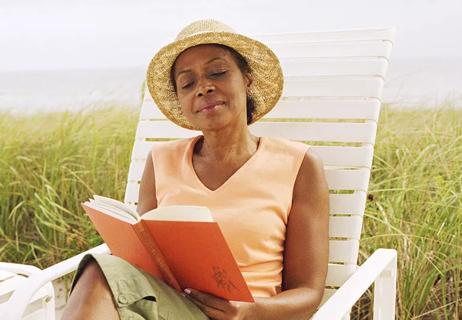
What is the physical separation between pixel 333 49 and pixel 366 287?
3.87ft

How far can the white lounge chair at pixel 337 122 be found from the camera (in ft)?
8.76

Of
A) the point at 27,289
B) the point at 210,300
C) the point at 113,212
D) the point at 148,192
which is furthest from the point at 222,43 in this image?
the point at 27,289

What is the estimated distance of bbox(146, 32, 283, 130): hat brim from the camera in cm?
242

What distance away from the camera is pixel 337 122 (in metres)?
2.90

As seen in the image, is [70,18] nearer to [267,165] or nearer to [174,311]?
[267,165]

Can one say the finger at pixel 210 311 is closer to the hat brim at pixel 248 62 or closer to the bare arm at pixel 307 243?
the bare arm at pixel 307 243

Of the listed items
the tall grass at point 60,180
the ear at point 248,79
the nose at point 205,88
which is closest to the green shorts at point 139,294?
the nose at point 205,88

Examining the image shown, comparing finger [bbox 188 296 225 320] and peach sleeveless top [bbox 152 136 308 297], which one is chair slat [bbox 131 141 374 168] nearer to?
peach sleeveless top [bbox 152 136 308 297]

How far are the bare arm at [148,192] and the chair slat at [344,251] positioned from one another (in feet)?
2.16

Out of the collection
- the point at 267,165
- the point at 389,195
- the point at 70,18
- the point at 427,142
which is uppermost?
the point at 70,18

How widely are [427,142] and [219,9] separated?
1.98 metres

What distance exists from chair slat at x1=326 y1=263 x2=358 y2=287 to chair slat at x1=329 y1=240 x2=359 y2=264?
18mm

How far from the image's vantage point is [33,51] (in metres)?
5.63

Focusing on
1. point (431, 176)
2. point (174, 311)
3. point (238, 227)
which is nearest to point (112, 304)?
point (174, 311)
